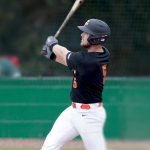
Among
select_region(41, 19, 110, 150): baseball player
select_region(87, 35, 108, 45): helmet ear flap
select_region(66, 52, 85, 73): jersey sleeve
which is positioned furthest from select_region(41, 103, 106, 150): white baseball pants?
select_region(87, 35, 108, 45): helmet ear flap

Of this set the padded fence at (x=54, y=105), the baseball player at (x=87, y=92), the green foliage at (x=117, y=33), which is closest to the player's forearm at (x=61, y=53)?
the baseball player at (x=87, y=92)

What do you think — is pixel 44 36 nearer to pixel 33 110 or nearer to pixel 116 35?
pixel 116 35

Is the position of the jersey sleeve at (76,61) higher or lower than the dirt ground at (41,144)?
higher

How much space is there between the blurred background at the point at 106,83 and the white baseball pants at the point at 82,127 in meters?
2.79

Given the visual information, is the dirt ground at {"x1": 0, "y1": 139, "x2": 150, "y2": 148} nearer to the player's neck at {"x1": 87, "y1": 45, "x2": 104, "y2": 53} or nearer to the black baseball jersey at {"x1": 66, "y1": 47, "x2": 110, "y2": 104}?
the black baseball jersey at {"x1": 66, "y1": 47, "x2": 110, "y2": 104}

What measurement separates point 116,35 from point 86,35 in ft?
14.2

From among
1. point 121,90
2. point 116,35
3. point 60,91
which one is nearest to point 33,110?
point 60,91

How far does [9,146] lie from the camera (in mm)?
6008

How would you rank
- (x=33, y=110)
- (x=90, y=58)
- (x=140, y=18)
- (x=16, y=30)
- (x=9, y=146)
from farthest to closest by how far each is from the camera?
(x=16, y=30) < (x=140, y=18) < (x=33, y=110) < (x=9, y=146) < (x=90, y=58)

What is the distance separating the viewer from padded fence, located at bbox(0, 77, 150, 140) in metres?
6.41

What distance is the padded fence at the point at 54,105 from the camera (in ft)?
21.0

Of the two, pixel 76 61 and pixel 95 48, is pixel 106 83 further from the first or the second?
pixel 76 61

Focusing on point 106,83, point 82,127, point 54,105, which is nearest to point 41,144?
point 54,105

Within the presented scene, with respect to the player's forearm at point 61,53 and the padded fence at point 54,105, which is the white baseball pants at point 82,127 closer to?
the player's forearm at point 61,53
